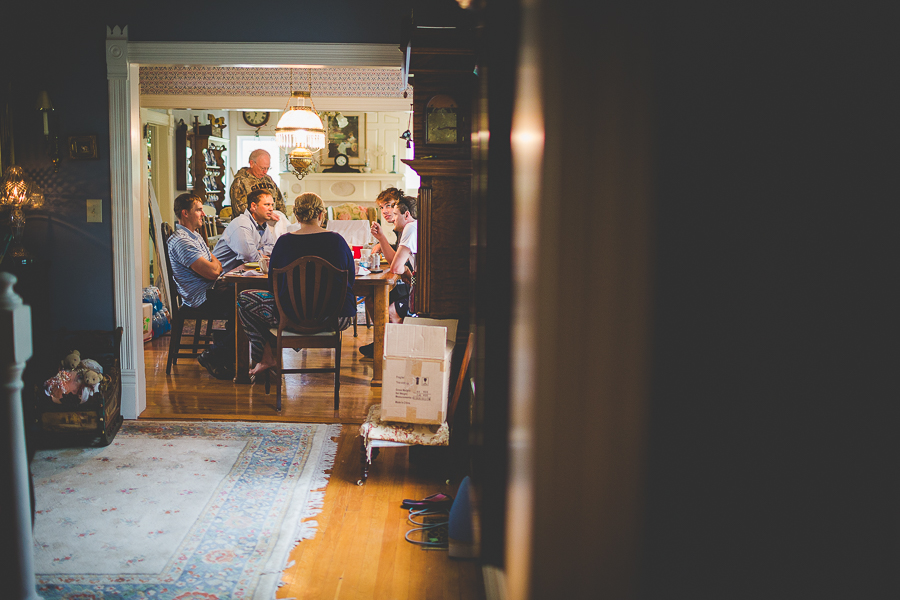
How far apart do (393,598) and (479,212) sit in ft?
4.03

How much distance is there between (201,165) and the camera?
8914mm

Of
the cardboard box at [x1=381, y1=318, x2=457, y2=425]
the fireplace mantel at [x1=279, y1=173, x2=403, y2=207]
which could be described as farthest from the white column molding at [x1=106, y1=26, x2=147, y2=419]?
the fireplace mantel at [x1=279, y1=173, x2=403, y2=207]

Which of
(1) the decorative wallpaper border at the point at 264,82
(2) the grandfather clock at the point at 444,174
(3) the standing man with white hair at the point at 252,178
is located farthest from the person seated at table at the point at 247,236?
(1) the decorative wallpaper border at the point at 264,82

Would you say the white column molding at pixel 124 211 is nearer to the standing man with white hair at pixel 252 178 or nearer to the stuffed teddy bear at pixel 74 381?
the stuffed teddy bear at pixel 74 381

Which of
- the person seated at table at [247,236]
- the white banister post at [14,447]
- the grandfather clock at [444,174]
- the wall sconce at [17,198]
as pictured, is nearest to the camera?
the white banister post at [14,447]

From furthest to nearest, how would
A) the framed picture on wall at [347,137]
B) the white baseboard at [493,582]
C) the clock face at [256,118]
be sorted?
the clock face at [256,118] → the framed picture on wall at [347,137] → the white baseboard at [493,582]

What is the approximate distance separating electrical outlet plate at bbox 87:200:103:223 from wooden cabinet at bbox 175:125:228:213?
489 centimetres

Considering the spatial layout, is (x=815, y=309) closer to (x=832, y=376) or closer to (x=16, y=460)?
(x=832, y=376)

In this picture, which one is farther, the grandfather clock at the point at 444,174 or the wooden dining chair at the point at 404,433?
the grandfather clock at the point at 444,174

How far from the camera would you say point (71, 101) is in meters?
3.82

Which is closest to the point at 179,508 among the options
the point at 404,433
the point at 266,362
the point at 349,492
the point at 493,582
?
the point at 349,492

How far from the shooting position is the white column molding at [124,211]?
380cm

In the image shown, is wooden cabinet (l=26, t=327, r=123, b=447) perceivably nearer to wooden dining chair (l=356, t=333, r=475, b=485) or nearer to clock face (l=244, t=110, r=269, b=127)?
wooden dining chair (l=356, t=333, r=475, b=485)

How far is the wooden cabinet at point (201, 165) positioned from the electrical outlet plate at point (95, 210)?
16.0 feet
